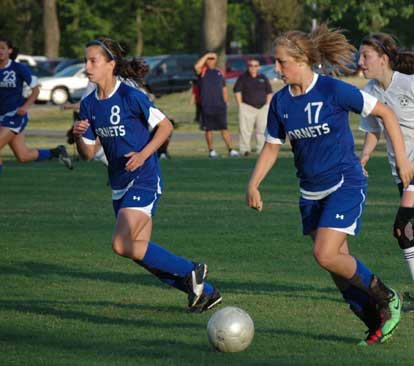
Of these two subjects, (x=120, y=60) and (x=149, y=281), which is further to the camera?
(x=149, y=281)

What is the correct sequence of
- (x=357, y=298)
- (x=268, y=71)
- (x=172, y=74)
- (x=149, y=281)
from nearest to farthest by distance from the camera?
1. (x=357, y=298)
2. (x=149, y=281)
3. (x=268, y=71)
4. (x=172, y=74)

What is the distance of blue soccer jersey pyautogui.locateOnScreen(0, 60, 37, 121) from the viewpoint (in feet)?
54.6

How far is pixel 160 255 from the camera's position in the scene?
8.45 m

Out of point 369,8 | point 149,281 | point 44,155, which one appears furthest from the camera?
point 369,8

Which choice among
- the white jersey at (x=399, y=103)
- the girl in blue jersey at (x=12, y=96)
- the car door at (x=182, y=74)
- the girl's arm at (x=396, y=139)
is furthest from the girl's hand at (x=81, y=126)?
the car door at (x=182, y=74)

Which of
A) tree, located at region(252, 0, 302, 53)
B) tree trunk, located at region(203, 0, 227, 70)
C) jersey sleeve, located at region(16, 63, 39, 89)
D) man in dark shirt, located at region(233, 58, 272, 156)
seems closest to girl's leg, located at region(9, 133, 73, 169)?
jersey sleeve, located at region(16, 63, 39, 89)

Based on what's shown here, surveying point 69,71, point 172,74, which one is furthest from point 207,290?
point 69,71

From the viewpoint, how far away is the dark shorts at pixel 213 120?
2523cm

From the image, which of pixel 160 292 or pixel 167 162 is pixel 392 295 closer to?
pixel 160 292

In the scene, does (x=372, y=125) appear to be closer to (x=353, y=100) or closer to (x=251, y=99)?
(x=353, y=100)

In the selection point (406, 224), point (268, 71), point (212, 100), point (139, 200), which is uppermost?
point (139, 200)

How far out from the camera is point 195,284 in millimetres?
8500

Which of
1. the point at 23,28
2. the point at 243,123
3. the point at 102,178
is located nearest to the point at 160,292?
the point at 102,178

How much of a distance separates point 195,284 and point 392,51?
7.02ft
